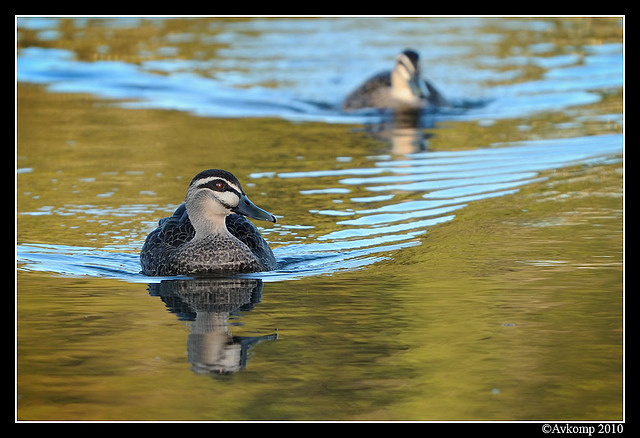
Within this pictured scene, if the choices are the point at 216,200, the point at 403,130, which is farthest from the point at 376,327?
the point at 403,130

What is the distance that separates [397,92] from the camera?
23469mm

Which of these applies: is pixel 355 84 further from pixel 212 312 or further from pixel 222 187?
pixel 212 312

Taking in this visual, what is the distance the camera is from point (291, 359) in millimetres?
9047

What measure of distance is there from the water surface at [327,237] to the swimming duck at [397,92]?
1.40 feet

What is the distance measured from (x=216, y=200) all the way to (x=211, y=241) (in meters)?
0.41

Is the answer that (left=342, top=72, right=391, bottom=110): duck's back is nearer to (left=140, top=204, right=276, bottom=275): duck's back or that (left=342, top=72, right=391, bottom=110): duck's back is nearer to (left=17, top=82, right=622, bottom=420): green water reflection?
(left=17, top=82, right=622, bottom=420): green water reflection

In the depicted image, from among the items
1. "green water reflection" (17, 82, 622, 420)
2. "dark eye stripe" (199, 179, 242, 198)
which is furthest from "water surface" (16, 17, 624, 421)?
"dark eye stripe" (199, 179, 242, 198)

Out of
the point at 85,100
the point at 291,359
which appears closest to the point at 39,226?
the point at 291,359

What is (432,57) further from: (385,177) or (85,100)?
(385,177)

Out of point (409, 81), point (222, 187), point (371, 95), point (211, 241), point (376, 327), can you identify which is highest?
point (409, 81)

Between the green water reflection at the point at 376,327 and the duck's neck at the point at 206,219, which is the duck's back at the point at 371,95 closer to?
the green water reflection at the point at 376,327

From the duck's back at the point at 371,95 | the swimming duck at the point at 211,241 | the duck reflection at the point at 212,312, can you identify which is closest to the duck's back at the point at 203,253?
the swimming duck at the point at 211,241

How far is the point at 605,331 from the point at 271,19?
75.4 feet

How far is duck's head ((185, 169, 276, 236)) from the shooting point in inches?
479
